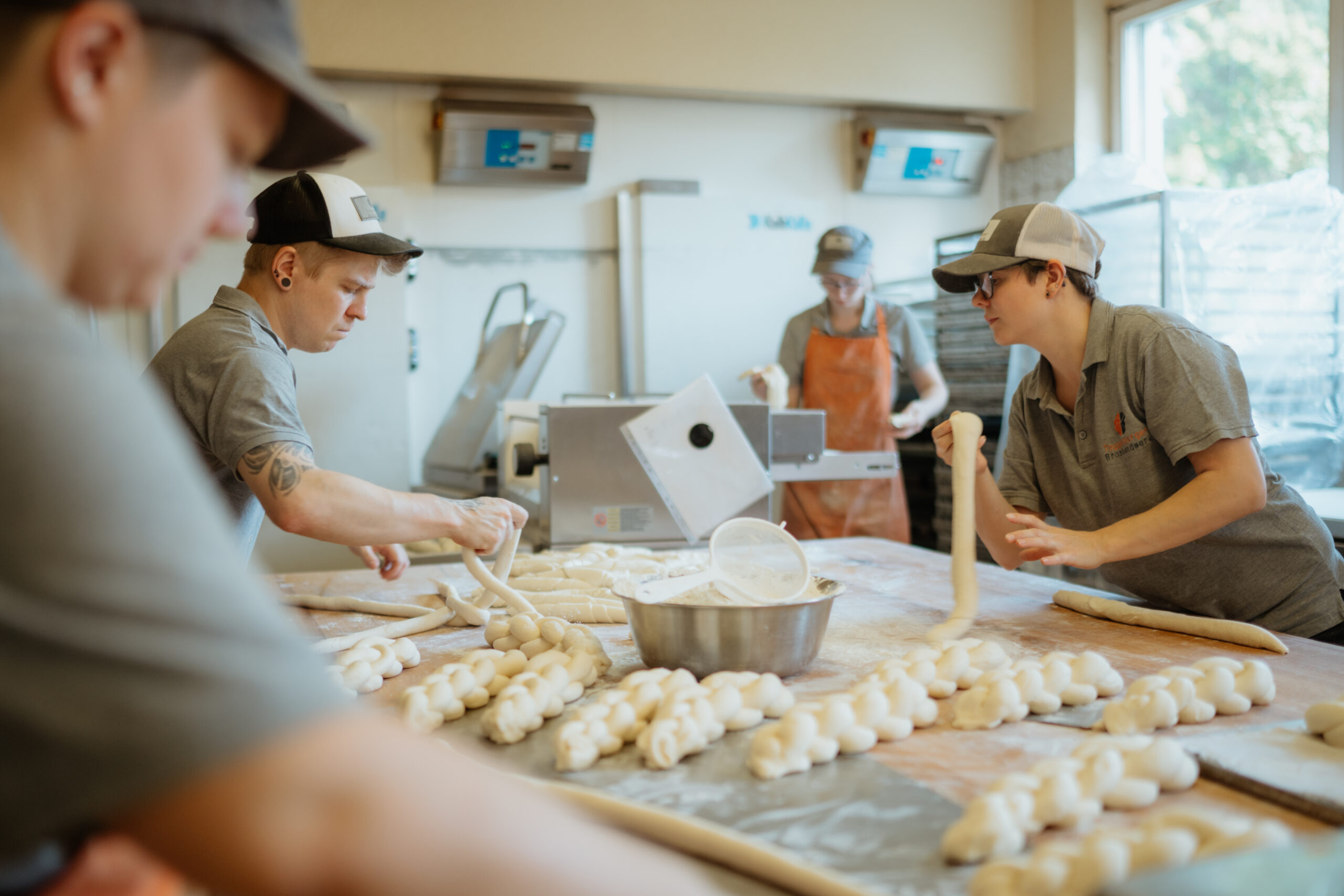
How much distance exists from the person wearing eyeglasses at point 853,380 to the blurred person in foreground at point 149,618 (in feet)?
10.7

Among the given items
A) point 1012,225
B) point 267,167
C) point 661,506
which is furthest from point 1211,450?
point 267,167

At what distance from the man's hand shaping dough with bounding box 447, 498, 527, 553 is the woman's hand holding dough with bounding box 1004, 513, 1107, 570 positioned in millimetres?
845

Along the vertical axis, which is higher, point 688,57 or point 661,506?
point 688,57

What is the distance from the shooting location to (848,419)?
3.91 meters

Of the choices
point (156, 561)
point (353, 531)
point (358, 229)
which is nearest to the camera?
point (156, 561)

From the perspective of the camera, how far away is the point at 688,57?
164 inches

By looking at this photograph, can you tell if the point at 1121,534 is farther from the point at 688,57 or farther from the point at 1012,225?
the point at 688,57

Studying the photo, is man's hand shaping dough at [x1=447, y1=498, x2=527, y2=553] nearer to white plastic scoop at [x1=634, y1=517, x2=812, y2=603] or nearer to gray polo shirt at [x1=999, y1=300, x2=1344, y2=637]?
white plastic scoop at [x1=634, y1=517, x2=812, y2=603]

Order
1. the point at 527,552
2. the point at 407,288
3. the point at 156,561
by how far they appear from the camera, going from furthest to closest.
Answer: the point at 407,288
the point at 527,552
the point at 156,561

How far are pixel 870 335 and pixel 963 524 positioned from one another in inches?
91.0

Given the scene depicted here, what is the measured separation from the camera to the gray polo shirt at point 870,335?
393 centimetres

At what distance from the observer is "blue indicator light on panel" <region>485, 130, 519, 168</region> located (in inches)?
157

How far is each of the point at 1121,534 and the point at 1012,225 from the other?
594mm

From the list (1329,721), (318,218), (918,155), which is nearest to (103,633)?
(1329,721)
